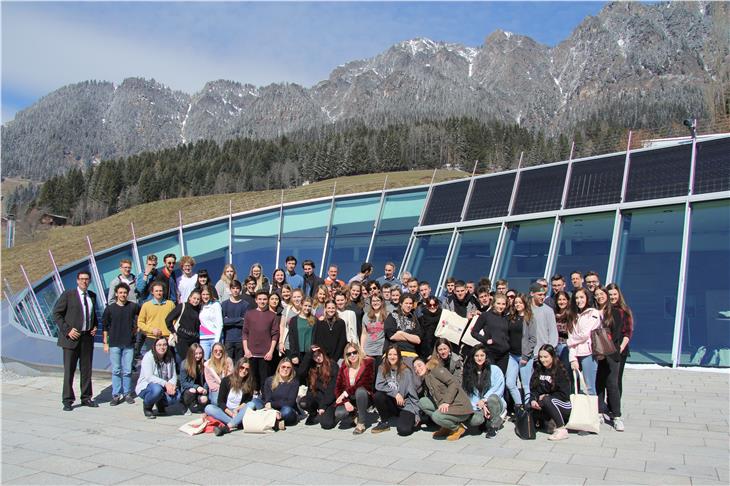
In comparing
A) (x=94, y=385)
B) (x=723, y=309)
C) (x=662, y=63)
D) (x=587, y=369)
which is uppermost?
(x=662, y=63)

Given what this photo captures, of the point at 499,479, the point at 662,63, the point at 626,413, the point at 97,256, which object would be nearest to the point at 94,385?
the point at 97,256

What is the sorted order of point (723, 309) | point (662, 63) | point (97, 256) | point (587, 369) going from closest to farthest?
point (587, 369), point (723, 309), point (97, 256), point (662, 63)

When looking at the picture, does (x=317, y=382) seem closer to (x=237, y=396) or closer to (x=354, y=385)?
(x=354, y=385)

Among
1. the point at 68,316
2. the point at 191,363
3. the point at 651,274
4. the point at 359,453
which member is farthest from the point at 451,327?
the point at 68,316

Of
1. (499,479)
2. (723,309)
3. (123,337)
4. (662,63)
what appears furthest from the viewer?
(662,63)

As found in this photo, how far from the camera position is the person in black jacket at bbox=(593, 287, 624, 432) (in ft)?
20.6

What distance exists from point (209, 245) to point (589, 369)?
1083 centimetres

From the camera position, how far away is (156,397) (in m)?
7.16

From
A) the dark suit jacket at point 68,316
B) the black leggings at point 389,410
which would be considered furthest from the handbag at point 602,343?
the dark suit jacket at point 68,316

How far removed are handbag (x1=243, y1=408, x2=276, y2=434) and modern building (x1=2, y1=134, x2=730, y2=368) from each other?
4865mm

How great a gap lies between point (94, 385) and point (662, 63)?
689ft

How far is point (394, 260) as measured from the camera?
14477 millimetres

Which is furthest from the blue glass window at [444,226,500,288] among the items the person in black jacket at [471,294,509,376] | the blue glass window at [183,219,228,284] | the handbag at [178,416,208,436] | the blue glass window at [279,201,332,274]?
the handbag at [178,416,208,436]

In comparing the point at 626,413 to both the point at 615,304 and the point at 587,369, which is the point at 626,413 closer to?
the point at 587,369
